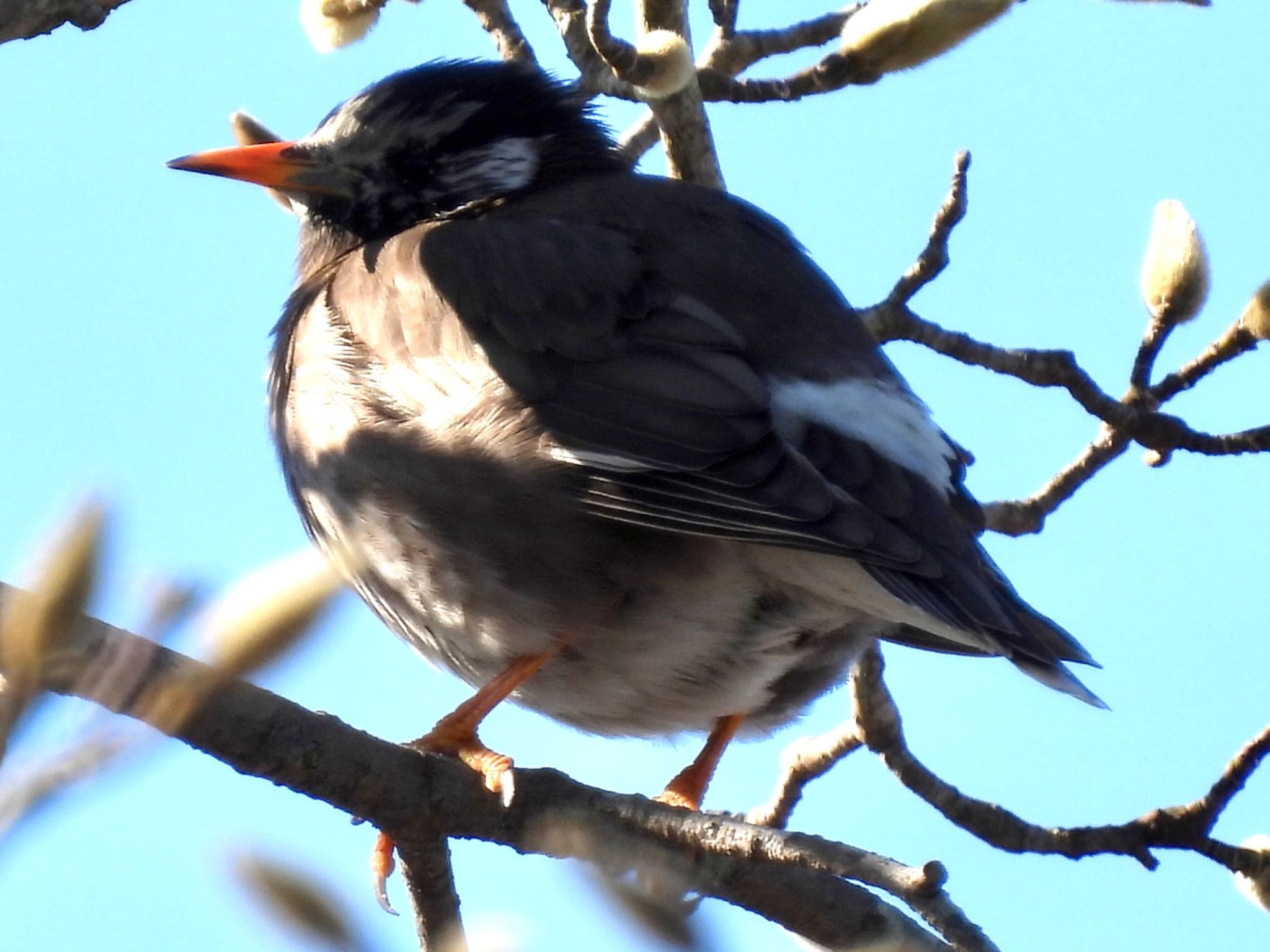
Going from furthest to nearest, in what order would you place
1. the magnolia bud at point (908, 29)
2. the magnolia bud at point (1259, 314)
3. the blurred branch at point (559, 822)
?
the magnolia bud at point (1259, 314), the magnolia bud at point (908, 29), the blurred branch at point (559, 822)

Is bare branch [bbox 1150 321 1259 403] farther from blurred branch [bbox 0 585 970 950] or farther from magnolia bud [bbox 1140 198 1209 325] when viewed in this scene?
blurred branch [bbox 0 585 970 950]

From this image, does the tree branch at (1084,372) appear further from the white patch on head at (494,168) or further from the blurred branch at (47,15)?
the blurred branch at (47,15)

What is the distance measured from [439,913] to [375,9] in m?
2.58

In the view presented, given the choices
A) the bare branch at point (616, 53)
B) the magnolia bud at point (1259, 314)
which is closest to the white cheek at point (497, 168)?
the bare branch at point (616, 53)

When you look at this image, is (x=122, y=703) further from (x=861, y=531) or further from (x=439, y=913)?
(x=861, y=531)

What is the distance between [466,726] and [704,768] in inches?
40.3

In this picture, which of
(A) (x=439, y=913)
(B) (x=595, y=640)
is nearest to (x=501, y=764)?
(A) (x=439, y=913)

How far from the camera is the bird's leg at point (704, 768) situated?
5.02m

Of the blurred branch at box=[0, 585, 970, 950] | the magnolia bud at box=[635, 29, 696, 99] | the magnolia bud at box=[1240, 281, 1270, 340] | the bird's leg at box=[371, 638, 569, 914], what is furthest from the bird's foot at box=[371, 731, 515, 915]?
the magnolia bud at box=[1240, 281, 1270, 340]

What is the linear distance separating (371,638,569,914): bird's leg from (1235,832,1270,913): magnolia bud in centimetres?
178

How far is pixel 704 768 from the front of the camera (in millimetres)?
5043

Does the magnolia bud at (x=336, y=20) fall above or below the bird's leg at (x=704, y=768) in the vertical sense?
above

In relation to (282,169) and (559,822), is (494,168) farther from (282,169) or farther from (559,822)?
(559,822)

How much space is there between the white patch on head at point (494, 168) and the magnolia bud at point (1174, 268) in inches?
86.4
